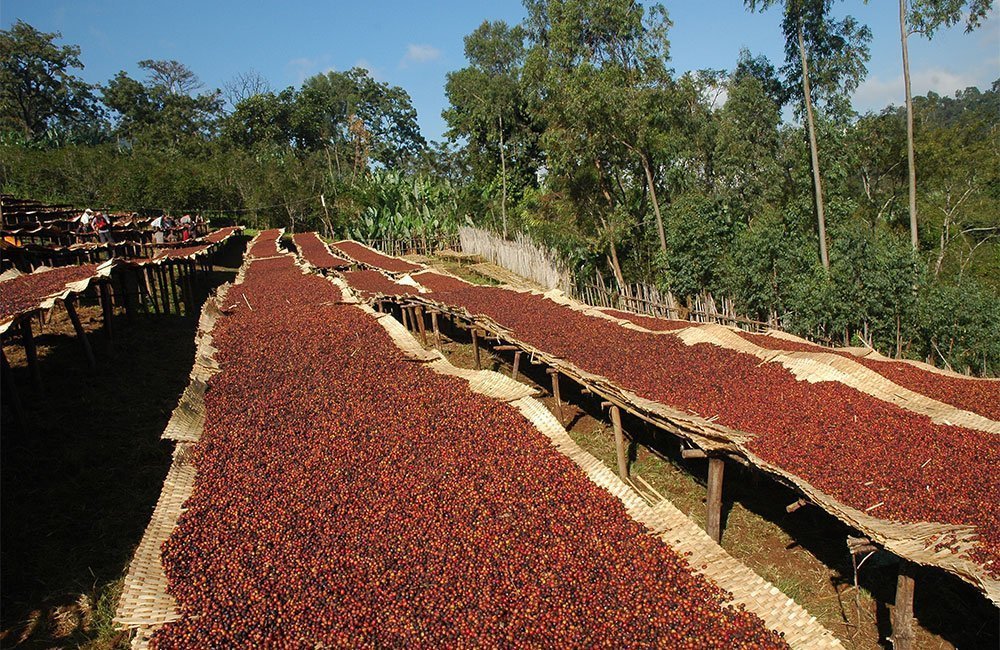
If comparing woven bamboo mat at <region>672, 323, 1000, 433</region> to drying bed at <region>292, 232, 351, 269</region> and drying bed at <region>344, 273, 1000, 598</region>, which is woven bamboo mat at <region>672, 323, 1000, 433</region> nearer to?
drying bed at <region>344, 273, 1000, 598</region>

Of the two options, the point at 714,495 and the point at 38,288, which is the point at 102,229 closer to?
the point at 38,288

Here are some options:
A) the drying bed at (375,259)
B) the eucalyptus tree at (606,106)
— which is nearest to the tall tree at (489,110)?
the drying bed at (375,259)

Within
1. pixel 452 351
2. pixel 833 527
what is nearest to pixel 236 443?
pixel 833 527

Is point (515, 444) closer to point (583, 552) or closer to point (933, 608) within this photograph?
point (583, 552)

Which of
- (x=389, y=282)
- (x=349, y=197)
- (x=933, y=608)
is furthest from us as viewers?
(x=349, y=197)

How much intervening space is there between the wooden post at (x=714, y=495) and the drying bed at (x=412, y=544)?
1267 millimetres

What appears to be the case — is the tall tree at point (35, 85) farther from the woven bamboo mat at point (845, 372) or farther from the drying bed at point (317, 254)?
the woven bamboo mat at point (845, 372)

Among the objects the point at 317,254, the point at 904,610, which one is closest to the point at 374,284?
the point at 317,254

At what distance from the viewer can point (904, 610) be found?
147 inches

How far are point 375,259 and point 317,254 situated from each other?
3.44m

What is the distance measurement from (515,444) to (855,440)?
282 cm

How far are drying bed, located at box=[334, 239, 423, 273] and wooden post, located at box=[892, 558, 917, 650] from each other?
1490cm

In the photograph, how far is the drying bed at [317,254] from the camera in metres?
19.3

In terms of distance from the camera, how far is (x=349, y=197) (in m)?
32.9
